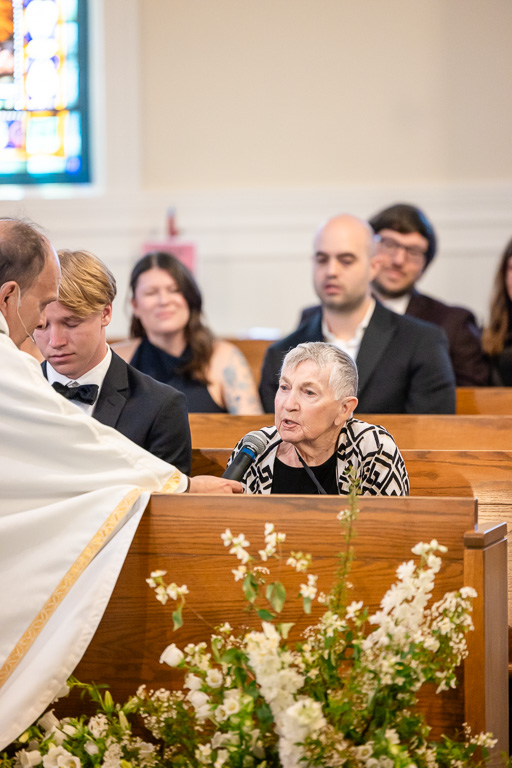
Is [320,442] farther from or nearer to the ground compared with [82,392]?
nearer to the ground

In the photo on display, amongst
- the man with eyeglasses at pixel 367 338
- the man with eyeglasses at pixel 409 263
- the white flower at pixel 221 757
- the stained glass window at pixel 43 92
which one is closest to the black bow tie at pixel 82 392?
the white flower at pixel 221 757

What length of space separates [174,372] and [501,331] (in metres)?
1.77

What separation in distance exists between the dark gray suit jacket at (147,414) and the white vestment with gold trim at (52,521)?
0.54m

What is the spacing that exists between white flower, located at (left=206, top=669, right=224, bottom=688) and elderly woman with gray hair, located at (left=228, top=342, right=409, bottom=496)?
89cm

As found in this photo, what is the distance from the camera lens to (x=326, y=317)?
475 centimetres

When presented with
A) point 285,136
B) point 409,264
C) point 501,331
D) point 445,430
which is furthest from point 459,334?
point 285,136

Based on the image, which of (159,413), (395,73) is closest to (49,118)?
(395,73)

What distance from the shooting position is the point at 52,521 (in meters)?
2.49

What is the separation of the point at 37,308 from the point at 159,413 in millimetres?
597

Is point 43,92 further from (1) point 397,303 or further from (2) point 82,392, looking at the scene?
(2) point 82,392

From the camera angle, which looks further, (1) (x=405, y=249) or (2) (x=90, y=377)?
(1) (x=405, y=249)

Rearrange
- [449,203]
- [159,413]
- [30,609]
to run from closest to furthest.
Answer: [30,609]
[159,413]
[449,203]

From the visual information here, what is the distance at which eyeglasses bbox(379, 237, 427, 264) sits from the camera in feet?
17.8

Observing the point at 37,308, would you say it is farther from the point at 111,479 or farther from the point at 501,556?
the point at 501,556
